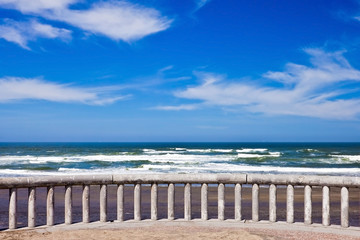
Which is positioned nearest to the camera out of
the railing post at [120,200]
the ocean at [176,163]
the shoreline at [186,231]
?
the shoreline at [186,231]

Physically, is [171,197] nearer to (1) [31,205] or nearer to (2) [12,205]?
(1) [31,205]

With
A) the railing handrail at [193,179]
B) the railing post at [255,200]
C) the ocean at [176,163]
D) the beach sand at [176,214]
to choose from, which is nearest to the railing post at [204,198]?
the railing handrail at [193,179]

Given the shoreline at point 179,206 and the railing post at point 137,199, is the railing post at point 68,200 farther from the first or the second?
the shoreline at point 179,206

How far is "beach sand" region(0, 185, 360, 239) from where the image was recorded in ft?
17.0

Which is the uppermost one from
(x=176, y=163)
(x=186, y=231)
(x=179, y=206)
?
(x=186, y=231)

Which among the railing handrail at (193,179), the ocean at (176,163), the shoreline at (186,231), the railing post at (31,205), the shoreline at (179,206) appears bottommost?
the ocean at (176,163)

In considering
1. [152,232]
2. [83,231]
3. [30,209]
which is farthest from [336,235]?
[30,209]

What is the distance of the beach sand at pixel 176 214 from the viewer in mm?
5172

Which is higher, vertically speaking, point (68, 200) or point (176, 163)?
point (68, 200)

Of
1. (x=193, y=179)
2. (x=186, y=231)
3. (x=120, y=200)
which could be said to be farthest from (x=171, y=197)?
(x=120, y=200)

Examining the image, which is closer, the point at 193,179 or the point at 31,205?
the point at 31,205

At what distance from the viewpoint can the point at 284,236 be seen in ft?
17.0

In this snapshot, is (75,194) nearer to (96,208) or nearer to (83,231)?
(96,208)

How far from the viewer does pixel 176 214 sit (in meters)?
8.94
